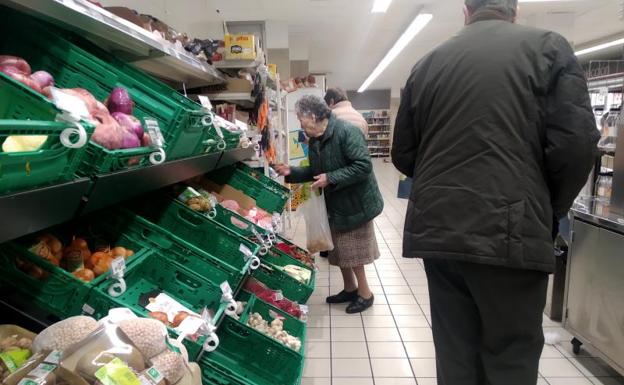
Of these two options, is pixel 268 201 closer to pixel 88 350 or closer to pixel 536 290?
pixel 536 290

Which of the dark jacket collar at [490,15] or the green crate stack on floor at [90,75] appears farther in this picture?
the dark jacket collar at [490,15]

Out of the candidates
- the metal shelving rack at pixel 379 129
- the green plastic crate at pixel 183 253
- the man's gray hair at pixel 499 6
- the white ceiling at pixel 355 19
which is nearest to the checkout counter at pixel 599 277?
the man's gray hair at pixel 499 6

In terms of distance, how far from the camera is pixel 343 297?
3.95 m

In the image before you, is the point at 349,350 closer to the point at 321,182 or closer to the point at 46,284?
the point at 321,182

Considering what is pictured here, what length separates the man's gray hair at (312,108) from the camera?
3.37 meters

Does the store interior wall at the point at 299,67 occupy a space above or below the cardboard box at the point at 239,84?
A: above

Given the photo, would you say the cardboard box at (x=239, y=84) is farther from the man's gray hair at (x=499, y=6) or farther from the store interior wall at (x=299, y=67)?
the store interior wall at (x=299, y=67)

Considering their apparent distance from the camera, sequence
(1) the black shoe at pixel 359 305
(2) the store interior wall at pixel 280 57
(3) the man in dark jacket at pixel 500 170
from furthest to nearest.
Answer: (2) the store interior wall at pixel 280 57
(1) the black shoe at pixel 359 305
(3) the man in dark jacket at pixel 500 170

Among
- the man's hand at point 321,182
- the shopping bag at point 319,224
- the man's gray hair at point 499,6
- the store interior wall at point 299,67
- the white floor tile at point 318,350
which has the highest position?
the store interior wall at point 299,67

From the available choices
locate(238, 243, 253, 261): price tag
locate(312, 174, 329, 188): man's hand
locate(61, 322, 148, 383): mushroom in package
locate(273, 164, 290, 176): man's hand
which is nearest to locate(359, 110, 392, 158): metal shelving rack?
locate(273, 164, 290, 176): man's hand

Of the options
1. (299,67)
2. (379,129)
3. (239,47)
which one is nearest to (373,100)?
(379,129)

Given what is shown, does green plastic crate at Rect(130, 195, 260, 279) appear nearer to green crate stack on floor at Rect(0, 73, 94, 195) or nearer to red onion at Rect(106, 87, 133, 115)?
red onion at Rect(106, 87, 133, 115)

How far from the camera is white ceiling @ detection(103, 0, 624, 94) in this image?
4.76 metres

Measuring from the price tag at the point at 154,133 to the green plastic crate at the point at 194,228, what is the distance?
72 centimetres
